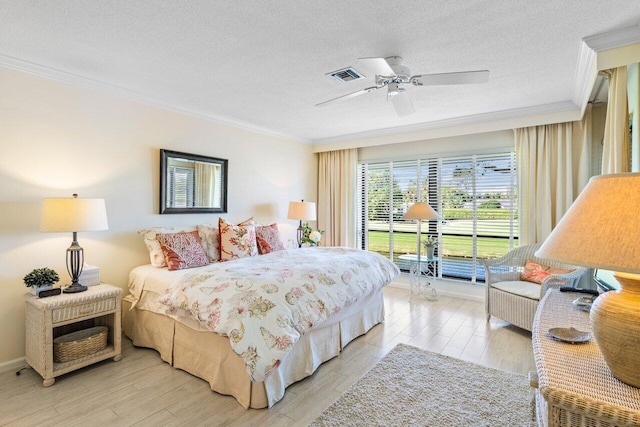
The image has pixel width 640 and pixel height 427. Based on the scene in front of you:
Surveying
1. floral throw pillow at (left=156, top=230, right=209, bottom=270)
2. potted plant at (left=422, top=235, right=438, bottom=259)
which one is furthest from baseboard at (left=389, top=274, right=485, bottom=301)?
floral throw pillow at (left=156, top=230, right=209, bottom=270)

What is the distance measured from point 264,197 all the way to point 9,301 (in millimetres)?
3112

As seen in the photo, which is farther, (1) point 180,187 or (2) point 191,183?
(2) point 191,183

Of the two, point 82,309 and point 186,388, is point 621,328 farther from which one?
point 82,309

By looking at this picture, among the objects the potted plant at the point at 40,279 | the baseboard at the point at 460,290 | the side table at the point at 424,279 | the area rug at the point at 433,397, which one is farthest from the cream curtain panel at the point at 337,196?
the potted plant at the point at 40,279

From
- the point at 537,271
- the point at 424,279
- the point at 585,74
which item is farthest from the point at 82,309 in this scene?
the point at 585,74

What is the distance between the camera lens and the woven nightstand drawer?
254cm

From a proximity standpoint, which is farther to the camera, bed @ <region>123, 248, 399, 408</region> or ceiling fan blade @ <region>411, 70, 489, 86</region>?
ceiling fan blade @ <region>411, 70, 489, 86</region>

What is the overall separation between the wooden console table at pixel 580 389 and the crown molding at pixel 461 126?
11.8 ft

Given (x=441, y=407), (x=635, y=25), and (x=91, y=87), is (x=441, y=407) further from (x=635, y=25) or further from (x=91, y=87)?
(x=91, y=87)

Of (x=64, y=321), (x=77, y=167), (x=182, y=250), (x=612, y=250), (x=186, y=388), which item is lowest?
(x=186, y=388)

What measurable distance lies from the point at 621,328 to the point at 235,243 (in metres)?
3.32

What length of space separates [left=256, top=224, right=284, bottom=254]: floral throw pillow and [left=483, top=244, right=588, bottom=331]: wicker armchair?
8.54ft

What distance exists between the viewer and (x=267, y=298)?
7.47 feet

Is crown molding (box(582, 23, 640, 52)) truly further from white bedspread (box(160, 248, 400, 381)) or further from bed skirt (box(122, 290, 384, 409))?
bed skirt (box(122, 290, 384, 409))
